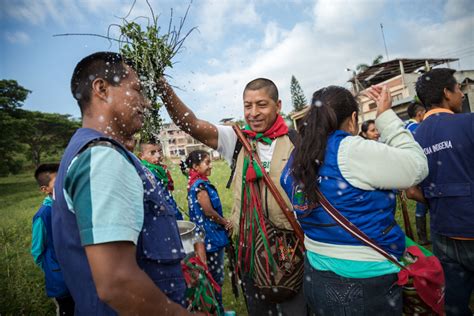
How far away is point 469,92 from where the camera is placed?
13.8m

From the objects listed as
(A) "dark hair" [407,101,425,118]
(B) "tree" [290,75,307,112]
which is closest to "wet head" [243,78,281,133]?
(A) "dark hair" [407,101,425,118]

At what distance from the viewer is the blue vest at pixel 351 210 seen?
183cm

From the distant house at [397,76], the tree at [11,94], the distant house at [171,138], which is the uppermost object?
the tree at [11,94]

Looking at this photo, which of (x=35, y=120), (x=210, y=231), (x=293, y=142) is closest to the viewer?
(x=293, y=142)

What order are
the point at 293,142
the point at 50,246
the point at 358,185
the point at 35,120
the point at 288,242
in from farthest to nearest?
1. the point at 35,120
2. the point at 50,246
3. the point at 293,142
4. the point at 288,242
5. the point at 358,185

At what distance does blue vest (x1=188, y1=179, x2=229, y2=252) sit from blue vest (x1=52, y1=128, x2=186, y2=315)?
2612 millimetres

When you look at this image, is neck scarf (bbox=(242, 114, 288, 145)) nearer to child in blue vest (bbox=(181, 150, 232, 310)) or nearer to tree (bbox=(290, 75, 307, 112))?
child in blue vest (bbox=(181, 150, 232, 310))

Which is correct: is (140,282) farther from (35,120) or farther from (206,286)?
(35,120)

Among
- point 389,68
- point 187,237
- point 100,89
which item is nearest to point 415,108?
point 187,237

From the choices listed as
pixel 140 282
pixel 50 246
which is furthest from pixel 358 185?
pixel 50 246

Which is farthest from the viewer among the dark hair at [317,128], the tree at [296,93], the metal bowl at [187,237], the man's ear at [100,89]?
the tree at [296,93]

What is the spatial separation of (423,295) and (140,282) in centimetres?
179

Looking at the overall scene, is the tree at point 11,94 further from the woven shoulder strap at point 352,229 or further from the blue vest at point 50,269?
the woven shoulder strap at point 352,229

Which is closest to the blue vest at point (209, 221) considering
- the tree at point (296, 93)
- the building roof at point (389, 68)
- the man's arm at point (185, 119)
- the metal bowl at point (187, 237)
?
the metal bowl at point (187, 237)
